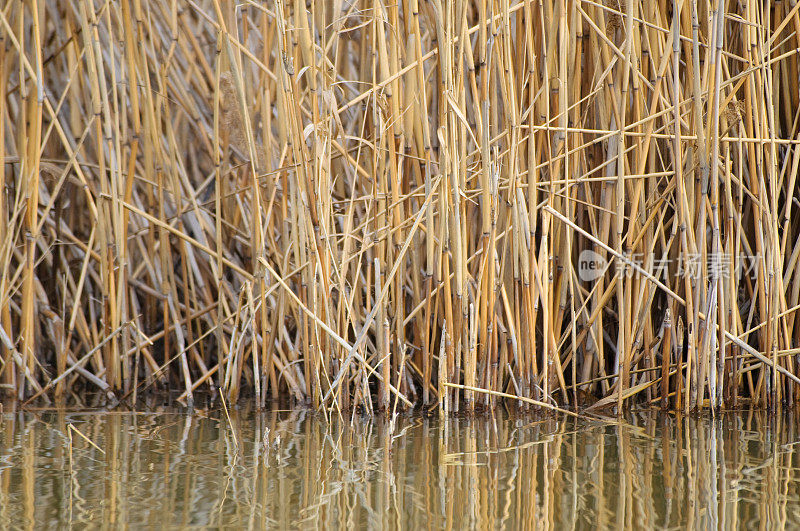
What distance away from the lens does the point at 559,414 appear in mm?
1422

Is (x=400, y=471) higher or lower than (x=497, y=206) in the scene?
lower

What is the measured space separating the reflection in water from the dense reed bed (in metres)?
0.10

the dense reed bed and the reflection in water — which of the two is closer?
the reflection in water

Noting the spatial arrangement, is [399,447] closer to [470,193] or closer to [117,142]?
[470,193]

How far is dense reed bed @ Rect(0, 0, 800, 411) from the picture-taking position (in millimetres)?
1326

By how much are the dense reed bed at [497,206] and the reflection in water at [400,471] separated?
10 cm

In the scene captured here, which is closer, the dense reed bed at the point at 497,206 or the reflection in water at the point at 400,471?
the reflection in water at the point at 400,471

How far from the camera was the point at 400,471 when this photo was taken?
42.6 inches

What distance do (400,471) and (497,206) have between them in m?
0.52

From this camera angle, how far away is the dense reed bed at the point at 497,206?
133 centimetres

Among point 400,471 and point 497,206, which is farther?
point 497,206

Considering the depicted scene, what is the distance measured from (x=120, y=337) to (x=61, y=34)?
2.40ft

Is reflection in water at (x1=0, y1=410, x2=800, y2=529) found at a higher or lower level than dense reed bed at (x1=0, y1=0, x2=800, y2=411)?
lower

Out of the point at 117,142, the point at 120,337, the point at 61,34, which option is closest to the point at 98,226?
the point at 117,142
